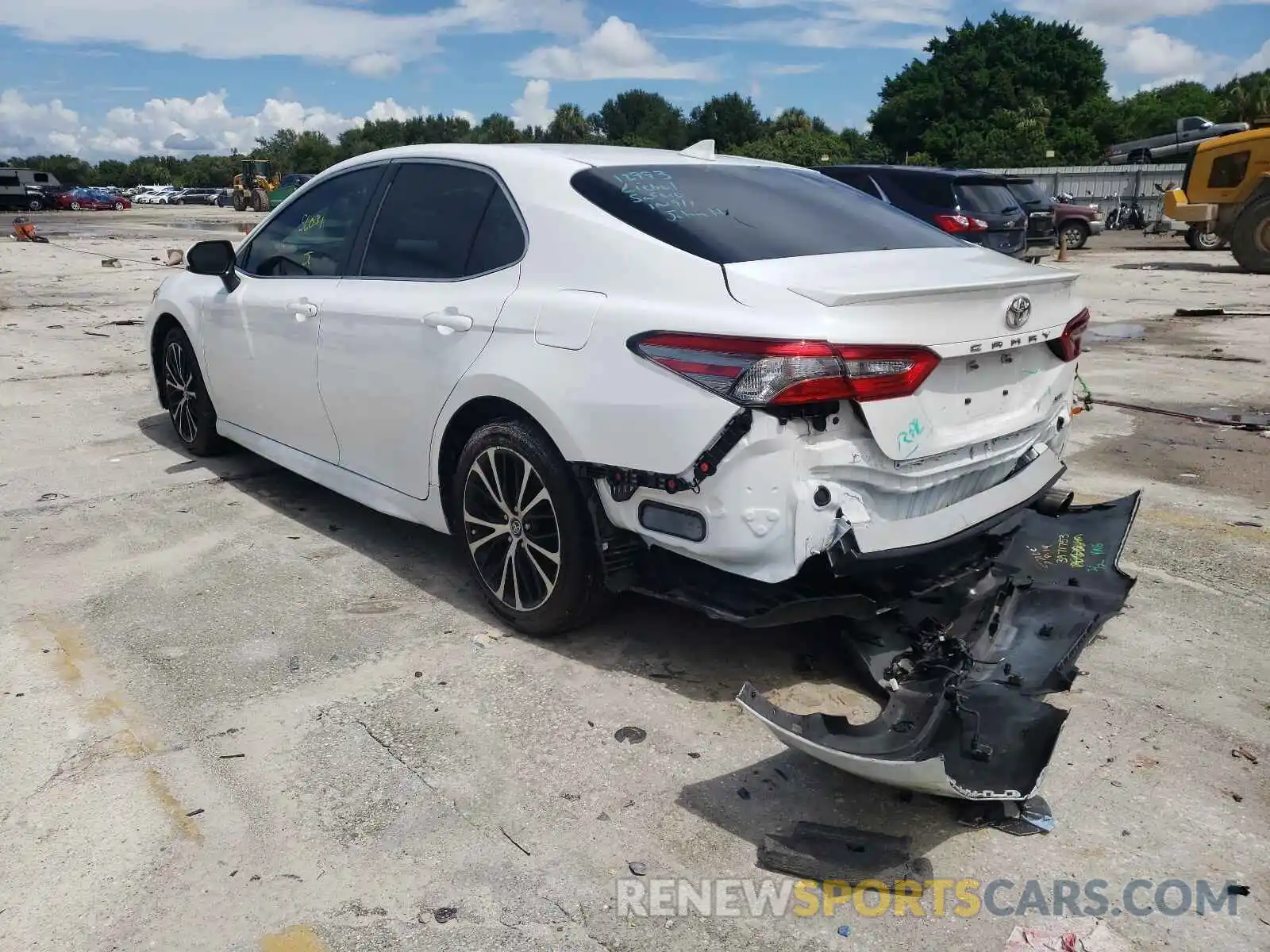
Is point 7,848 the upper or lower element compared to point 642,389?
lower

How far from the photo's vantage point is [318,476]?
4758 millimetres

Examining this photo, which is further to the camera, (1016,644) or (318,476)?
(318,476)

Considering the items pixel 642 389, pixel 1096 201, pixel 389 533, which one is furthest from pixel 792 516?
pixel 1096 201

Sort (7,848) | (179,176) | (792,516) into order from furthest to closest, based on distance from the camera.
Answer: (179,176)
(792,516)
(7,848)

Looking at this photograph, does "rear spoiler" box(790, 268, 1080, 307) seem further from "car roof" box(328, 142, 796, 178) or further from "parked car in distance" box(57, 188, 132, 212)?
"parked car in distance" box(57, 188, 132, 212)

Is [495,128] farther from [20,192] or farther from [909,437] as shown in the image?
[909,437]

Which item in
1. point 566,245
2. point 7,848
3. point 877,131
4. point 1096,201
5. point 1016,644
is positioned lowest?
point 7,848

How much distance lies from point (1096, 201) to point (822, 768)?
3667 cm

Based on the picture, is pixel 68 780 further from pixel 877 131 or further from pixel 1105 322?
pixel 877 131

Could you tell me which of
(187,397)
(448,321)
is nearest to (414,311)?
(448,321)

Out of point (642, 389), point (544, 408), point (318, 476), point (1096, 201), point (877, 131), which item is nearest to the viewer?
point (642, 389)

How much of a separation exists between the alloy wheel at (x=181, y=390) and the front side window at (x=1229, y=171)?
60.4 feet

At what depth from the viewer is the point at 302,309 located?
4574 mm

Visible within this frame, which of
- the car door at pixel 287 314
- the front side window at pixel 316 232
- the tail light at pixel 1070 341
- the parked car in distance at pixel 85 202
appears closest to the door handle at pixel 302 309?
the car door at pixel 287 314
